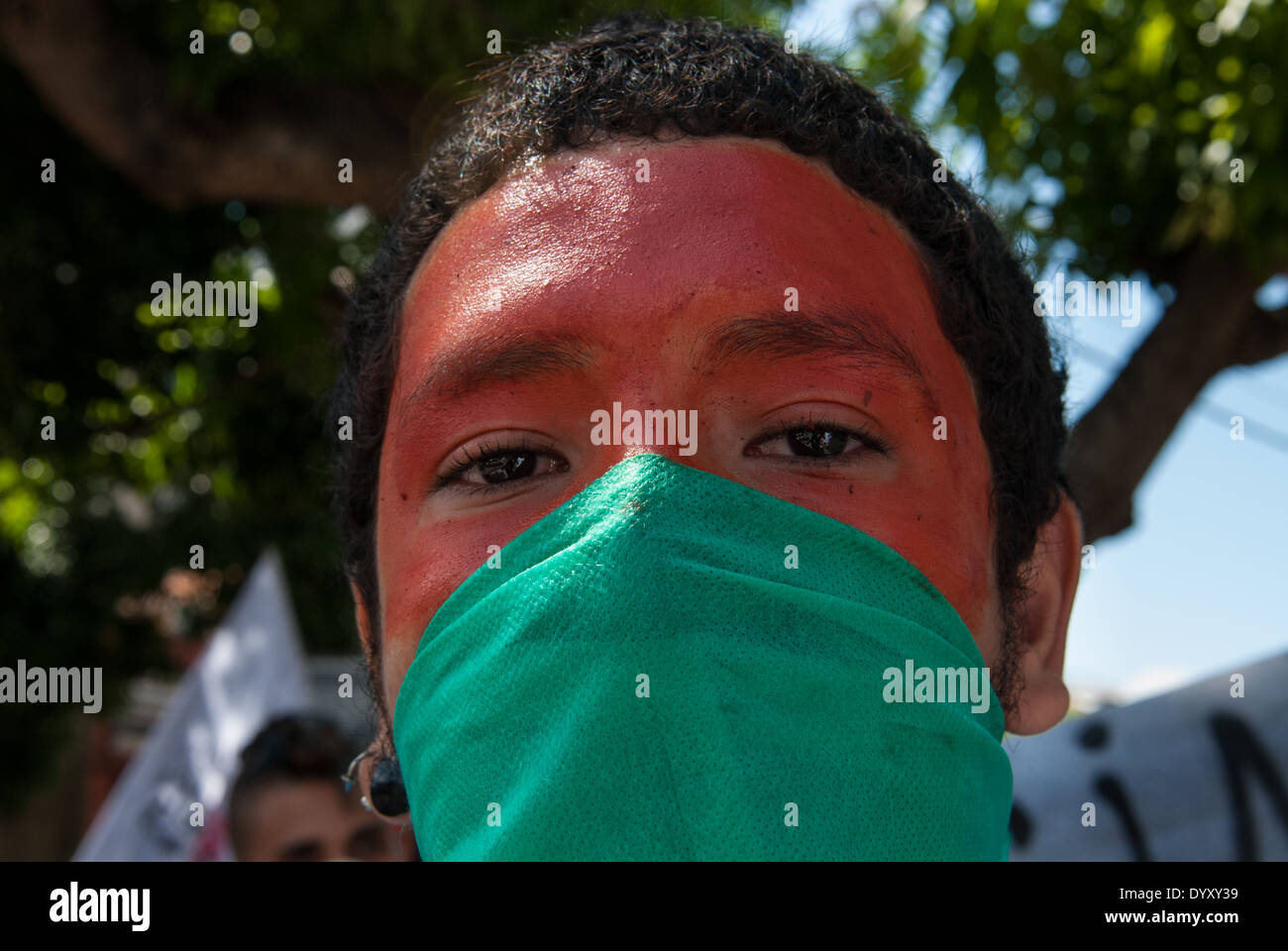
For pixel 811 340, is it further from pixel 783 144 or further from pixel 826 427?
pixel 783 144

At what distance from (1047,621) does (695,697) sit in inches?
30.3

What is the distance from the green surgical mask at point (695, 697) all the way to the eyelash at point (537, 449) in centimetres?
10

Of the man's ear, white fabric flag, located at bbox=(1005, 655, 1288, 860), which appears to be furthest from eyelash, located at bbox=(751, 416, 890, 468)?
white fabric flag, located at bbox=(1005, 655, 1288, 860)

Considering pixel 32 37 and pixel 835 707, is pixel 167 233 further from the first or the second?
pixel 835 707

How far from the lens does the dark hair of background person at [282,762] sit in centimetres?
413

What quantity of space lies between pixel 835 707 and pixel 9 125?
5.43 meters

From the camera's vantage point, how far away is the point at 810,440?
1462 mm

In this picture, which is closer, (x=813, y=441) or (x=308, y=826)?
(x=813, y=441)

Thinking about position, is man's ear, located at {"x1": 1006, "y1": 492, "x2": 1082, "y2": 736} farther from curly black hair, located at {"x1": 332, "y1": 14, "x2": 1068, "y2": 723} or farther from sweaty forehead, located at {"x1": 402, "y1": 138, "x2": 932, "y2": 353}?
sweaty forehead, located at {"x1": 402, "y1": 138, "x2": 932, "y2": 353}

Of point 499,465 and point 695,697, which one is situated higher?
point 499,465

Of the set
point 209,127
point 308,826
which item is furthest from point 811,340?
point 209,127

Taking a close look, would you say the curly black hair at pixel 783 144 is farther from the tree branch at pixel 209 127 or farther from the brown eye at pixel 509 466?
the tree branch at pixel 209 127

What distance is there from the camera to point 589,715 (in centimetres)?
121

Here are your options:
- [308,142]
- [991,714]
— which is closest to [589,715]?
[991,714]
